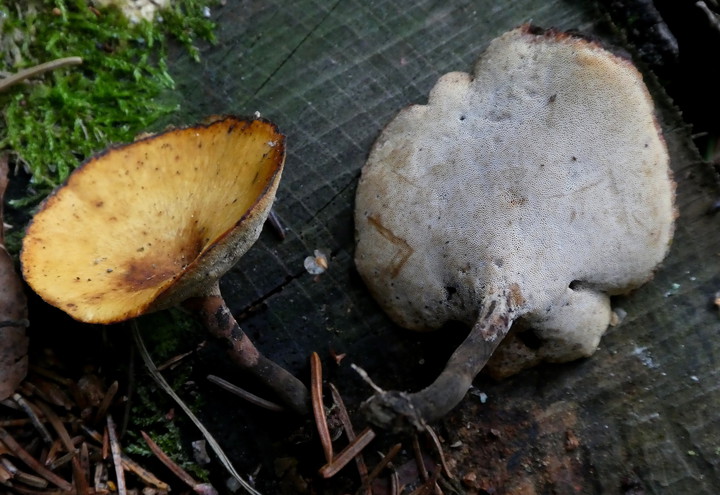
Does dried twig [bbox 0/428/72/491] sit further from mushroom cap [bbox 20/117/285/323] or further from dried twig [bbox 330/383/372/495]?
dried twig [bbox 330/383/372/495]

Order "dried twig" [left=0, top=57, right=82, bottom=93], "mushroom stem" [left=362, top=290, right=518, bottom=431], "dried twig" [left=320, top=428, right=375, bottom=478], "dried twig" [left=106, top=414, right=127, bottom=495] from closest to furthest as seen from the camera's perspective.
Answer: "mushroom stem" [left=362, top=290, right=518, bottom=431] < "dried twig" [left=320, top=428, right=375, bottom=478] < "dried twig" [left=106, top=414, right=127, bottom=495] < "dried twig" [left=0, top=57, right=82, bottom=93]

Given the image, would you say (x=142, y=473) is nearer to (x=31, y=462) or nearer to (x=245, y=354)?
(x=31, y=462)

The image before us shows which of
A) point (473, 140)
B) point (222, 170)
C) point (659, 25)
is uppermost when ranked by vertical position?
point (222, 170)

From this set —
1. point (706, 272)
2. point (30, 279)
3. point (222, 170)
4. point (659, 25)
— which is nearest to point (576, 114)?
point (659, 25)

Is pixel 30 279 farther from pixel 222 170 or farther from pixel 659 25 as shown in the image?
pixel 659 25

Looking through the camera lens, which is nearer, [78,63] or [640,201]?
[640,201]

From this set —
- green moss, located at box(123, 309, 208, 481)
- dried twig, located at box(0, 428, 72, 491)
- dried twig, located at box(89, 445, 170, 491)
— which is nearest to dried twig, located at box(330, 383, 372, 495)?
green moss, located at box(123, 309, 208, 481)
